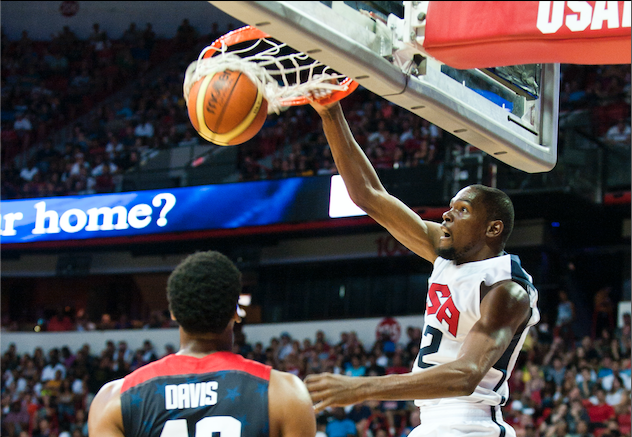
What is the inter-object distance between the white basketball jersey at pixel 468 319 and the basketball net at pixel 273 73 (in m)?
0.85

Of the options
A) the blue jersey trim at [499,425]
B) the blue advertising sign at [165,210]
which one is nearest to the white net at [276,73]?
the blue jersey trim at [499,425]

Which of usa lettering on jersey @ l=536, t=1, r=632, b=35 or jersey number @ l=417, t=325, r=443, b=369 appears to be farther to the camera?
jersey number @ l=417, t=325, r=443, b=369

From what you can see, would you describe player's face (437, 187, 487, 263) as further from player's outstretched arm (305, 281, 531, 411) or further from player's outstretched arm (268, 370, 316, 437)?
player's outstretched arm (268, 370, 316, 437)

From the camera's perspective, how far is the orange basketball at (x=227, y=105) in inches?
121

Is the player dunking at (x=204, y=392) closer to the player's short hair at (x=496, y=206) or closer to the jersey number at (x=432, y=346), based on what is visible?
the jersey number at (x=432, y=346)

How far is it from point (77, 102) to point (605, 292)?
1107 cm

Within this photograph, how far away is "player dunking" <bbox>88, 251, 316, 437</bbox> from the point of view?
2.06m

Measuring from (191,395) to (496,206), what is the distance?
65.0 inches

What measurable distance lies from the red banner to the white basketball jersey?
798 mm

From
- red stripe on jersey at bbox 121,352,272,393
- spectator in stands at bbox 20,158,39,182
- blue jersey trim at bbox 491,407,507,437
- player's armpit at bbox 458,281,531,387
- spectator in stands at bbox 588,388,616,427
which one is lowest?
spectator in stands at bbox 588,388,616,427

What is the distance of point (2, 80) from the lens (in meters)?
17.6

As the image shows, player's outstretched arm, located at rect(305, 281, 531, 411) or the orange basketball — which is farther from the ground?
the orange basketball

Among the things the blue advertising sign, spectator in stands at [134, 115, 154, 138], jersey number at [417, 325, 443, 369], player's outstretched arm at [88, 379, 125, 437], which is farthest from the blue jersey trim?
spectator in stands at [134, 115, 154, 138]

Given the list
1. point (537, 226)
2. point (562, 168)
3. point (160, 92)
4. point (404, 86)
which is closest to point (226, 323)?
point (404, 86)
